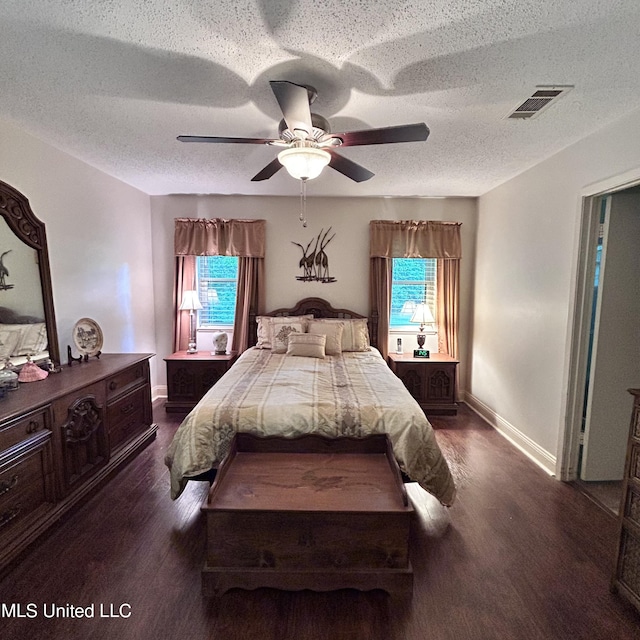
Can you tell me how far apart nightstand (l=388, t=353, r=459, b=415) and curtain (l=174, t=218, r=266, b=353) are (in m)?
1.94

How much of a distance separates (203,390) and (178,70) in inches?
126

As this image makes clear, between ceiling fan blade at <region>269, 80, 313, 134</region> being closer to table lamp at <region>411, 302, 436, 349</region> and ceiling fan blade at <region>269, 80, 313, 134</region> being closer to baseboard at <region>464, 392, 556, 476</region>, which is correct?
table lamp at <region>411, 302, 436, 349</region>

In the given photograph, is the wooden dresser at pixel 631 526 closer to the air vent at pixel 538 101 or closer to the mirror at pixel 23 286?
the air vent at pixel 538 101

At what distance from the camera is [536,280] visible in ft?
10.2

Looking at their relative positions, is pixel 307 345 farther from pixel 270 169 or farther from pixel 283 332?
pixel 270 169

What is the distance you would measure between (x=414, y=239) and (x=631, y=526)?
3.40m

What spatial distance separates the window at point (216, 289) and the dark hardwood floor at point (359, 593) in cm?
235

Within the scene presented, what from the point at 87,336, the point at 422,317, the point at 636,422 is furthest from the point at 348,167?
the point at 87,336

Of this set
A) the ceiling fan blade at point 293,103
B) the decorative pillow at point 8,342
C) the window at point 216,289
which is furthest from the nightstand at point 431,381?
the decorative pillow at point 8,342

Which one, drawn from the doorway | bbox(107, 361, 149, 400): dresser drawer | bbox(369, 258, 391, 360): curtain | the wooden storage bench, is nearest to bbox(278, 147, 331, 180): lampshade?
the wooden storage bench

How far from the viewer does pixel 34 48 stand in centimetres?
162

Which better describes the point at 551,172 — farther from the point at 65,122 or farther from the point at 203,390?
the point at 203,390

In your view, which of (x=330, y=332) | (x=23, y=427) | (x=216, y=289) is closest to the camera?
(x=23, y=427)

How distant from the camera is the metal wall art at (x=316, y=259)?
14.6ft
